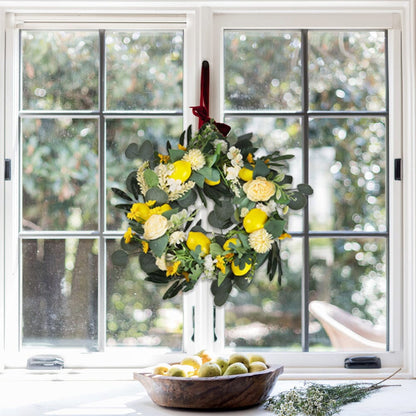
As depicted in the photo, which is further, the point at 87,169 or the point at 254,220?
the point at 87,169

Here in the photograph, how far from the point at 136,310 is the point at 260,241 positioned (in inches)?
26.1

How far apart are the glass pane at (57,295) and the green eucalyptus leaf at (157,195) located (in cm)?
58

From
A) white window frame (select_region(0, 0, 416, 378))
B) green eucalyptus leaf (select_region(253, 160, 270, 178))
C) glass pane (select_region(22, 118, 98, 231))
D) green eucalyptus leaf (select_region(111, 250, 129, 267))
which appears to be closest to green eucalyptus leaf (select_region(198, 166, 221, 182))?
green eucalyptus leaf (select_region(253, 160, 270, 178))

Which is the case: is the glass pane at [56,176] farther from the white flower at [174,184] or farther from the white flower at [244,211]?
the white flower at [244,211]

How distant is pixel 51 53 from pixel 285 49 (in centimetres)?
79

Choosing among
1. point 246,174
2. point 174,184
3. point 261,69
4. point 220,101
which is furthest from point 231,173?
point 261,69

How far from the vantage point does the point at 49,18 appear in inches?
95.2

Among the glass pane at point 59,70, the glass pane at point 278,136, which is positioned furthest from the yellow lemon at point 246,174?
the glass pane at point 59,70

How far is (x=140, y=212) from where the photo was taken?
6.37 feet

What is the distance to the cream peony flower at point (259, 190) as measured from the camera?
1.94 metres

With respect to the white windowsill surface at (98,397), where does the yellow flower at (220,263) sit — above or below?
above

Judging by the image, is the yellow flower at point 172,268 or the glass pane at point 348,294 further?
the glass pane at point 348,294

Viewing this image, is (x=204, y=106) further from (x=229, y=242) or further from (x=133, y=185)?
(x=229, y=242)

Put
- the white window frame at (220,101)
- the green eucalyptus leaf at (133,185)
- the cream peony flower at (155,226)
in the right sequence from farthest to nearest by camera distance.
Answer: the white window frame at (220,101) < the green eucalyptus leaf at (133,185) < the cream peony flower at (155,226)
